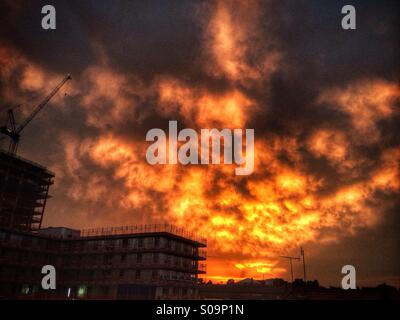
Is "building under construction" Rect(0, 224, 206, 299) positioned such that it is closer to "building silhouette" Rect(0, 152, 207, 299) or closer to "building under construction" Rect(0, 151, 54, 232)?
"building silhouette" Rect(0, 152, 207, 299)

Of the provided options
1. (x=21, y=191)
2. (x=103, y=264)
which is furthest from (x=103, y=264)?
(x=21, y=191)

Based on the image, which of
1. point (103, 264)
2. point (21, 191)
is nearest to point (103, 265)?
point (103, 264)

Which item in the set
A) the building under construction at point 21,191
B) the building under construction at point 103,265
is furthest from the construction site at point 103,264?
the building under construction at point 21,191

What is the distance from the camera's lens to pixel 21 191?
126m

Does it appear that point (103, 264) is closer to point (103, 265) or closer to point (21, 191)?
point (103, 265)

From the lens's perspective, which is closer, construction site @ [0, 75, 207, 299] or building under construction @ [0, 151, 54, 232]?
construction site @ [0, 75, 207, 299]

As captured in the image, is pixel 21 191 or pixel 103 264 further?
pixel 21 191

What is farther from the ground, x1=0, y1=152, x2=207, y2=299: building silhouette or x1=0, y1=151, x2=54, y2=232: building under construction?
x1=0, y1=151, x2=54, y2=232: building under construction

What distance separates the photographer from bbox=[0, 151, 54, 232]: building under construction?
11788cm

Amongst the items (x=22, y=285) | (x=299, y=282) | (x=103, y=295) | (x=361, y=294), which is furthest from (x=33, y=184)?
(x=361, y=294)

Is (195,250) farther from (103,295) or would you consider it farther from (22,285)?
(22,285)

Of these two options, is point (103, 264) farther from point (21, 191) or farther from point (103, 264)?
point (21, 191)

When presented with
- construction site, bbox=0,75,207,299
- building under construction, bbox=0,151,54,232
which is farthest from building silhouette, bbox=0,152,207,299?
building under construction, bbox=0,151,54,232

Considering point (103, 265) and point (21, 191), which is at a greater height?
point (21, 191)
